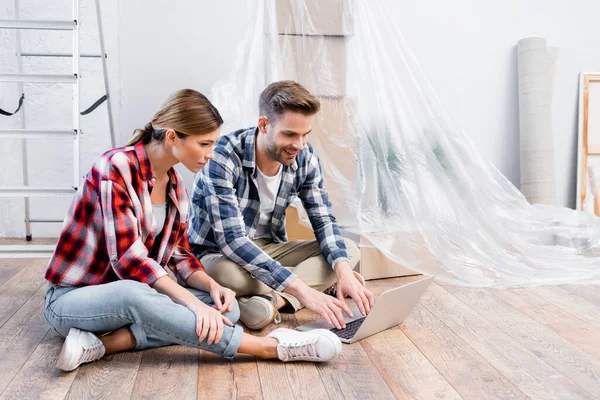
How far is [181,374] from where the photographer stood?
1.31 meters

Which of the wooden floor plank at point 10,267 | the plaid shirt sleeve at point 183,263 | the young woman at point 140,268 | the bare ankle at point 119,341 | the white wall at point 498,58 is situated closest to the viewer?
the young woman at point 140,268

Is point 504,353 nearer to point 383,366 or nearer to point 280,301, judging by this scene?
point 383,366

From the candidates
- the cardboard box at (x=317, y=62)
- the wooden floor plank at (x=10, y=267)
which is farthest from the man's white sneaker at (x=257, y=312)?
the wooden floor plank at (x=10, y=267)

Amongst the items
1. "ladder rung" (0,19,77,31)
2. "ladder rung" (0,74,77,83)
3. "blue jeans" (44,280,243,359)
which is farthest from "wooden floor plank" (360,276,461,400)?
"ladder rung" (0,19,77,31)

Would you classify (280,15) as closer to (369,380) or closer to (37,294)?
(37,294)

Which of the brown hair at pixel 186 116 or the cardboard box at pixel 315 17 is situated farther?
the cardboard box at pixel 315 17

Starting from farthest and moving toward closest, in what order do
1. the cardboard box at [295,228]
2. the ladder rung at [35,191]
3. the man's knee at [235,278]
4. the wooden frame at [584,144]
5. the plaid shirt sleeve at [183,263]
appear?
the wooden frame at [584,144] → the cardboard box at [295,228] → the ladder rung at [35,191] → the man's knee at [235,278] → the plaid shirt sleeve at [183,263]

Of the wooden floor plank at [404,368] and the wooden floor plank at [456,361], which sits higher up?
the wooden floor plank at [404,368]

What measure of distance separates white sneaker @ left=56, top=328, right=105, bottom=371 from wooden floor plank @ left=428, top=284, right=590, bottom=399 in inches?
32.9

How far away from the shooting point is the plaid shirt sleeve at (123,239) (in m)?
1.33

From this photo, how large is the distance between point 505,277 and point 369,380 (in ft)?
3.36

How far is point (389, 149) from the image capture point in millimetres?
2168

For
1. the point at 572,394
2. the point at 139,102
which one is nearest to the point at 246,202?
the point at 572,394

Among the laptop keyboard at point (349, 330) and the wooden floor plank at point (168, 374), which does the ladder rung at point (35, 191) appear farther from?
the laptop keyboard at point (349, 330)
